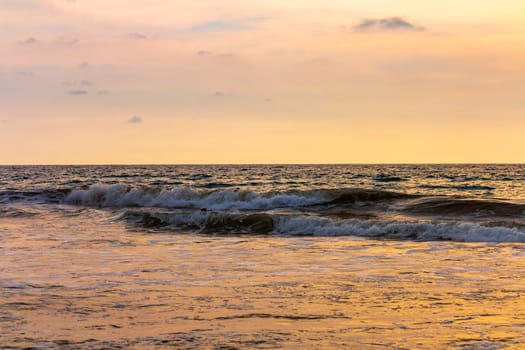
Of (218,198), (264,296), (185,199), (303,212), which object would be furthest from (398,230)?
(185,199)

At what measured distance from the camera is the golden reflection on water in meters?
7.50

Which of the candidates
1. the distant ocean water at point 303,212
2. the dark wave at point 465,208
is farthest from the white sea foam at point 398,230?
the dark wave at point 465,208

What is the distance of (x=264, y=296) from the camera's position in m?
9.88

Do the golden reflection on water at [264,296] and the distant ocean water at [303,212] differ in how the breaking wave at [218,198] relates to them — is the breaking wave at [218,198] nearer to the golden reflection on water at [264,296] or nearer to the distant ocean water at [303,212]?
the distant ocean water at [303,212]

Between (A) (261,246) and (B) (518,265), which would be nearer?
(B) (518,265)

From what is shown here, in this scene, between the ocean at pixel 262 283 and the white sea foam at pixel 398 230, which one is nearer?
the ocean at pixel 262 283

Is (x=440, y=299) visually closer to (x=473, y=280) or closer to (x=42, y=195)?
(x=473, y=280)

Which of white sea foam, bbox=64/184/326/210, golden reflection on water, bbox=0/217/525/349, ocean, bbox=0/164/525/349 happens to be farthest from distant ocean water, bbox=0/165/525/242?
golden reflection on water, bbox=0/217/525/349

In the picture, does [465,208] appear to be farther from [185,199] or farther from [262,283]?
[262,283]

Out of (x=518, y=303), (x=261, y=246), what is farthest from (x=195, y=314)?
(x=261, y=246)

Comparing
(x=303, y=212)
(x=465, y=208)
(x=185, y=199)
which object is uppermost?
(x=465, y=208)

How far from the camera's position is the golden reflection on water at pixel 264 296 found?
7.50 metres

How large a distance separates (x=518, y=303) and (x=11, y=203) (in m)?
31.9

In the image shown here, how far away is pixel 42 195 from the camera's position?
40188mm
